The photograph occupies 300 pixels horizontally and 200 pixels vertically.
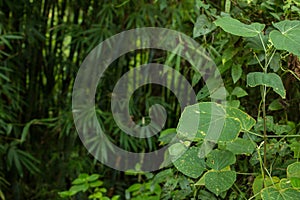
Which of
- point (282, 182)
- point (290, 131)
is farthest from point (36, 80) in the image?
point (282, 182)

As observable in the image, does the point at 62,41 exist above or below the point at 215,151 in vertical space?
above

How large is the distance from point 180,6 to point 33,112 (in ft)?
2.44

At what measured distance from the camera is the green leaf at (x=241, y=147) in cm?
105

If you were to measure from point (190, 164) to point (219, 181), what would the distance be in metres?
0.07

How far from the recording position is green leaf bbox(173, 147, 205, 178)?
1.02m

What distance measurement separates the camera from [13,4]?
1966 mm

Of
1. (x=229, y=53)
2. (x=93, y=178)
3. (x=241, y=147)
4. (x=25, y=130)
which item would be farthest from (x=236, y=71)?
(x=25, y=130)

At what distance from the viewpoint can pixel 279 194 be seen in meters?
0.96

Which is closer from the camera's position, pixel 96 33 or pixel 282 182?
pixel 282 182

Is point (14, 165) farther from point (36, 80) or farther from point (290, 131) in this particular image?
point (290, 131)

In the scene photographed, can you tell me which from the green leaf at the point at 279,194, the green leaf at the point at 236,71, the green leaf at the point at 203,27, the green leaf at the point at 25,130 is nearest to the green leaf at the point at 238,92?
the green leaf at the point at 236,71

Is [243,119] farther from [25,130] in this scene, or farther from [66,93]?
[66,93]

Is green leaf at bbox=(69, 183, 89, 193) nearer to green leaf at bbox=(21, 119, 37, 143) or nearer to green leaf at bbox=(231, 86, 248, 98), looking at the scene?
green leaf at bbox=(21, 119, 37, 143)

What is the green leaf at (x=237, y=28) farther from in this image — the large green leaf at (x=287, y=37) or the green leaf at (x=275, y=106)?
the green leaf at (x=275, y=106)
